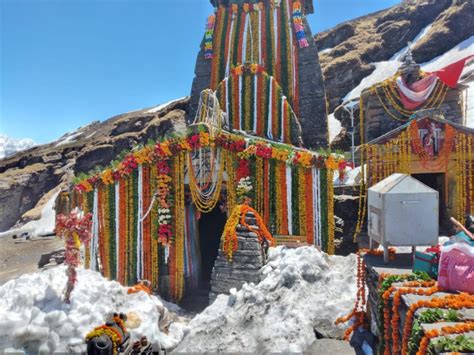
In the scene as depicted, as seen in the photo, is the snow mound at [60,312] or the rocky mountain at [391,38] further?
the rocky mountain at [391,38]

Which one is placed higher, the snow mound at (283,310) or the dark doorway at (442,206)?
the dark doorway at (442,206)

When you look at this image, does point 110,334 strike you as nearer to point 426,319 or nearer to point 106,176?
point 426,319

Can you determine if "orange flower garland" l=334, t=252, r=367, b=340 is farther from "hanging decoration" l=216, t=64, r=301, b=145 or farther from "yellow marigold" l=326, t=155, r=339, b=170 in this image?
"hanging decoration" l=216, t=64, r=301, b=145

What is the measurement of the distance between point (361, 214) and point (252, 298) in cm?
622

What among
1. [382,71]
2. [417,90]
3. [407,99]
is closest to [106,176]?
[407,99]

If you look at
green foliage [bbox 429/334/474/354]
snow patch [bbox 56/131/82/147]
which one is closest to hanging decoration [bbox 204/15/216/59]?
green foliage [bbox 429/334/474/354]

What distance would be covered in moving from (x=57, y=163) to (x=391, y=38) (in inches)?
1298

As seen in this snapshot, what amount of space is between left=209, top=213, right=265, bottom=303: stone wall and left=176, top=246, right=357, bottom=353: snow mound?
118cm

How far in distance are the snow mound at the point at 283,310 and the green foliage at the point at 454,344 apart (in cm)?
274

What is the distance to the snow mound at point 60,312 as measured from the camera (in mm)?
6004

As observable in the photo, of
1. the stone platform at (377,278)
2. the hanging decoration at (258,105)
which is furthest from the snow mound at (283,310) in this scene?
the hanging decoration at (258,105)

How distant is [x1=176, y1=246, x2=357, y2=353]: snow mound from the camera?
5570mm

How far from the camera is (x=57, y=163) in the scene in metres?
33.8

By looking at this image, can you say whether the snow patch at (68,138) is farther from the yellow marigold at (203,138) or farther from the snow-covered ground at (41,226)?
the yellow marigold at (203,138)
